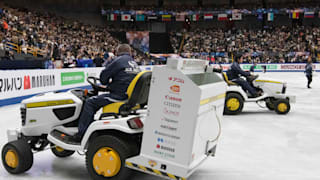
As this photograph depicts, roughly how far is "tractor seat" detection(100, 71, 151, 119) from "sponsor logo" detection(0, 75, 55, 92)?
21.3ft

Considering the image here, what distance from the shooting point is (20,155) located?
365 cm

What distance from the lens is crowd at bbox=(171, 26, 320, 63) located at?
29.9 meters

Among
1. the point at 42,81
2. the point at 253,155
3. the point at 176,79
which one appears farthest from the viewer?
the point at 42,81

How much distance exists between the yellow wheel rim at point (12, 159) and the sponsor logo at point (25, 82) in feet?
18.9

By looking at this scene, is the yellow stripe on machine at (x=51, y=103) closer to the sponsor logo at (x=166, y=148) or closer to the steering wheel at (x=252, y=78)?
the sponsor logo at (x=166, y=148)

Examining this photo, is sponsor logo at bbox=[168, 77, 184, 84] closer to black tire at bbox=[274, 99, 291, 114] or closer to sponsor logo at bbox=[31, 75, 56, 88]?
black tire at bbox=[274, 99, 291, 114]

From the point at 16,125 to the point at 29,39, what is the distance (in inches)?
478

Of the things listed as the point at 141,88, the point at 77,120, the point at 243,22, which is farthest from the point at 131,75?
the point at 243,22

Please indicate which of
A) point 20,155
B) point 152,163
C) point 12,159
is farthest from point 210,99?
point 12,159

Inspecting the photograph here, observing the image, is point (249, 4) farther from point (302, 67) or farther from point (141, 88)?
point (141, 88)

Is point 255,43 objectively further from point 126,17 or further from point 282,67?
point 126,17

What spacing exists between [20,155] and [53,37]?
1903 cm

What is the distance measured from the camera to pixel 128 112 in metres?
3.46

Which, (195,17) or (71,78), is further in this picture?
(195,17)
